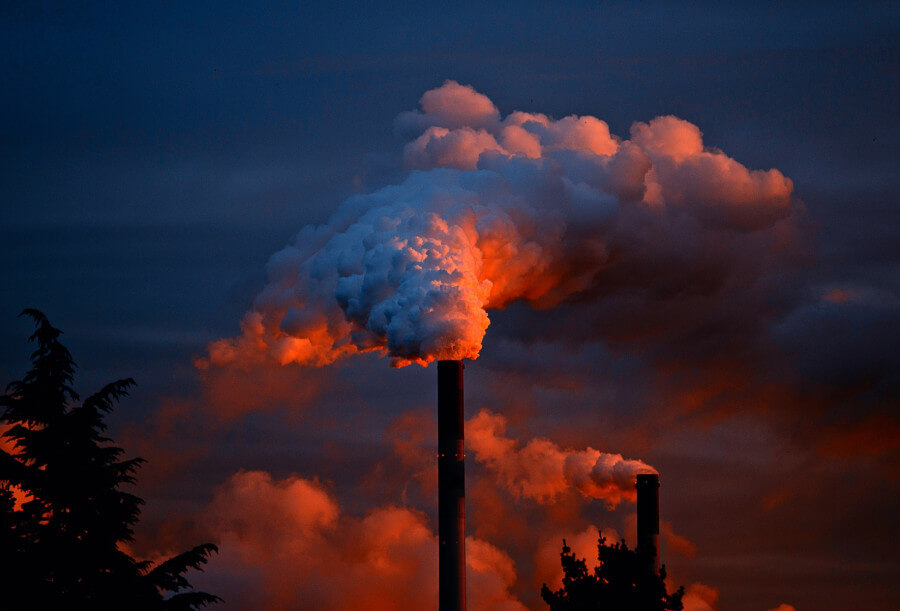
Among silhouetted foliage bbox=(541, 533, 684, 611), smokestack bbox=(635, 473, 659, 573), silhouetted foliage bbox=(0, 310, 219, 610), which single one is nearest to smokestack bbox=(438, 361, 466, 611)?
smokestack bbox=(635, 473, 659, 573)

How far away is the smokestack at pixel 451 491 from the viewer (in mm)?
60250

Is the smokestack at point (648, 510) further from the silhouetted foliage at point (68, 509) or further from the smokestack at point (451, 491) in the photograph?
the silhouetted foliage at point (68, 509)

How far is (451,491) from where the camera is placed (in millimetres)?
60281

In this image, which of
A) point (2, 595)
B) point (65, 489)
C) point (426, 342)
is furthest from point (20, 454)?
point (426, 342)

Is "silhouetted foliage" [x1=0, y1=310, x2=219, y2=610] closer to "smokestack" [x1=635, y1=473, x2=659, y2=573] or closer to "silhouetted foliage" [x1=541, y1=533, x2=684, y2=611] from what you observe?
"silhouetted foliage" [x1=541, y1=533, x2=684, y2=611]

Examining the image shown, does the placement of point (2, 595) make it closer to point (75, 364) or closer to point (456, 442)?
point (75, 364)

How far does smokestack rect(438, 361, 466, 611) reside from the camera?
6025cm

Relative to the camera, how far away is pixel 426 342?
59594 millimetres

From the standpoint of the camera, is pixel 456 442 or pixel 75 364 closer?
pixel 75 364

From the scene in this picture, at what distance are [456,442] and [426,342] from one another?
5.20 meters

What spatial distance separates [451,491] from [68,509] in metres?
38.0

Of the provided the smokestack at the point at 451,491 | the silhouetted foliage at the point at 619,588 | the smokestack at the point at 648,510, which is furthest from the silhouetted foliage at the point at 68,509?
the smokestack at the point at 648,510

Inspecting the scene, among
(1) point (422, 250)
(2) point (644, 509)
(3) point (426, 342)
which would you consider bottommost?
(2) point (644, 509)

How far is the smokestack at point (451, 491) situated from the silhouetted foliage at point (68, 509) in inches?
1446
